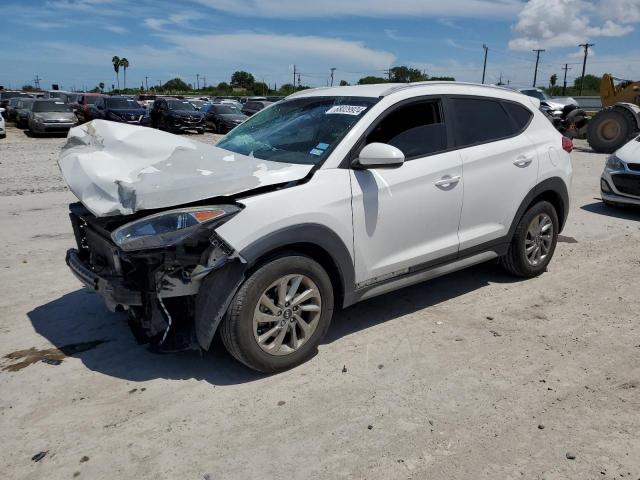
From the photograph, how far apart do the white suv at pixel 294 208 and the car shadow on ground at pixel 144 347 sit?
293 mm

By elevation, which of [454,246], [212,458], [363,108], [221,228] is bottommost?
[212,458]

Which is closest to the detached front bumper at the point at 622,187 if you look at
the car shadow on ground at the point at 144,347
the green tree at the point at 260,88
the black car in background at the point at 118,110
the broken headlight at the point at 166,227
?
the car shadow on ground at the point at 144,347

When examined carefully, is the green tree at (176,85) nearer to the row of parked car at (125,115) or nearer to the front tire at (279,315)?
the row of parked car at (125,115)

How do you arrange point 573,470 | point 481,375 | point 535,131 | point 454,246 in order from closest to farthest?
point 573,470
point 481,375
point 454,246
point 535,131

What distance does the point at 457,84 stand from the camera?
461 centimetres

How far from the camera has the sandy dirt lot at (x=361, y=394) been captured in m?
2.72

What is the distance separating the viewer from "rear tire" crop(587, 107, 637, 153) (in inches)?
611

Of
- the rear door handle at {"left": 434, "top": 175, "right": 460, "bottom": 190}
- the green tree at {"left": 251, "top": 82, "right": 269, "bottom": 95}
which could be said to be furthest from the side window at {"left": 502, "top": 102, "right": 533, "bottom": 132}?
the green tree at {"left": 251, "top": 82, "right": 269, "bottom": 95}

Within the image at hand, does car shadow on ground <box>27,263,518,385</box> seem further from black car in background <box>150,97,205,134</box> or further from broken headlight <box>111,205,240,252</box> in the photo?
black car in background <box>150,97,205,134</box>

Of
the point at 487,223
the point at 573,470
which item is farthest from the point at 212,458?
the point at 487,223

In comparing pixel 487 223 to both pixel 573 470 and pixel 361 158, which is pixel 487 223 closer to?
pixel 361 158

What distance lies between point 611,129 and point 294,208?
1576 cm

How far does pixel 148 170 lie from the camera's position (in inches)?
139

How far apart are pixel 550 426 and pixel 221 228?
7.05ft
